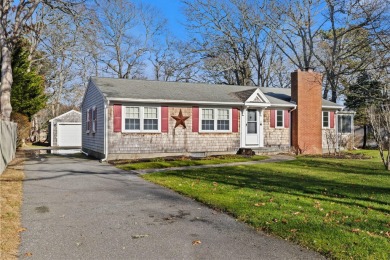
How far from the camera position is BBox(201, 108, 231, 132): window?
19016 millimetres

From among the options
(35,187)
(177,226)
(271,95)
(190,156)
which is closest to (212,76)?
(271,95)

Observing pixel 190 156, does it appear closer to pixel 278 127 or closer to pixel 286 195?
pixel 278 127

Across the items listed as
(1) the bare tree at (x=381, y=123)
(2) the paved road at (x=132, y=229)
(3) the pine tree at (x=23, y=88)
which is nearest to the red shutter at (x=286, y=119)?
(1) the bare tree at (x=381, y=123)

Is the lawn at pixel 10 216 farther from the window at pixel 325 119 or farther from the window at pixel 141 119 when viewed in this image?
the window at pixel 325 119

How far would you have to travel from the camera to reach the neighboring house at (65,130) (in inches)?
1307

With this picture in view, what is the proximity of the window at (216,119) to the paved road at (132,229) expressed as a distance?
10338mm

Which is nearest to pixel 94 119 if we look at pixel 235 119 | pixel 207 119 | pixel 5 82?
pixel 5 82

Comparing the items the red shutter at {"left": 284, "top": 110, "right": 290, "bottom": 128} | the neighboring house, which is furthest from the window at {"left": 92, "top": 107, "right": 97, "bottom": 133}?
the neighboring house

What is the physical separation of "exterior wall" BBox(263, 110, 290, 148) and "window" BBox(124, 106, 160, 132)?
22.8 ft

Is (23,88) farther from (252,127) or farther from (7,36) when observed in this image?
(252,127)

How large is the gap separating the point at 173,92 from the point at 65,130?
60.6ft

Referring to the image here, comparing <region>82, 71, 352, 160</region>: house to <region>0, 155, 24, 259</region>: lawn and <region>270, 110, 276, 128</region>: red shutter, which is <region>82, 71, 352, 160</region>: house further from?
<region>0, 155, 24, 259</region>: lawn

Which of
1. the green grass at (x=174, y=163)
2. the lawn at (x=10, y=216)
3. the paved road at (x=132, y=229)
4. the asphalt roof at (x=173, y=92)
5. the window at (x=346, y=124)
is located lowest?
the paved road at (x=132, y=229)

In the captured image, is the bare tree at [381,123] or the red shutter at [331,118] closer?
the bare tree at [381,123]
